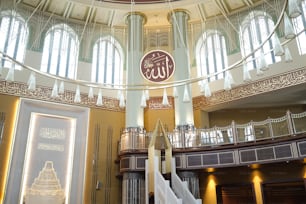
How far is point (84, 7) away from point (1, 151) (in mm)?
6663

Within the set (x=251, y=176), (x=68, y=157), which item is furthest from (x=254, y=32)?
(x=68, y=157)

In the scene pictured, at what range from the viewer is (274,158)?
827 cm

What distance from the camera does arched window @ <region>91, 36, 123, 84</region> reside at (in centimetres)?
1235

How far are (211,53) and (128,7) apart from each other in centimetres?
404

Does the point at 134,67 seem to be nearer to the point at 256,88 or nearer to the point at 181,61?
the point at 181,61

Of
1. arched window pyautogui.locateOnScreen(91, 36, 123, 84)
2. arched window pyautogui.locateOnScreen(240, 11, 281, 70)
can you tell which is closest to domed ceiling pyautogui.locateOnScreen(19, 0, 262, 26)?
arched window pyautogui.locateOnScreen(240, 11, 281, 70)

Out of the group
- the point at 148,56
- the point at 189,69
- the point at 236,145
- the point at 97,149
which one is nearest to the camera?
the point at 236,145

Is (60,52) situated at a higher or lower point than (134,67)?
higher

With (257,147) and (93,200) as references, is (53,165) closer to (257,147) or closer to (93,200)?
(93,200)

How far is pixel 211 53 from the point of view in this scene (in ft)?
41.1

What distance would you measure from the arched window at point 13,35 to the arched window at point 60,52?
2.73 feet

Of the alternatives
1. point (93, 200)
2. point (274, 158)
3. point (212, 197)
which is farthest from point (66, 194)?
point (274, 158)

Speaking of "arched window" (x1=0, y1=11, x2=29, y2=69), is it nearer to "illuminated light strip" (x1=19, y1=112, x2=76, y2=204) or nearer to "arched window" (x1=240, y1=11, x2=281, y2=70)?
"illuminated light strip" (x1=19, y1=112, x2=76, y2=204)

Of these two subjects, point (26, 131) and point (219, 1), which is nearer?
point (26, 131)
